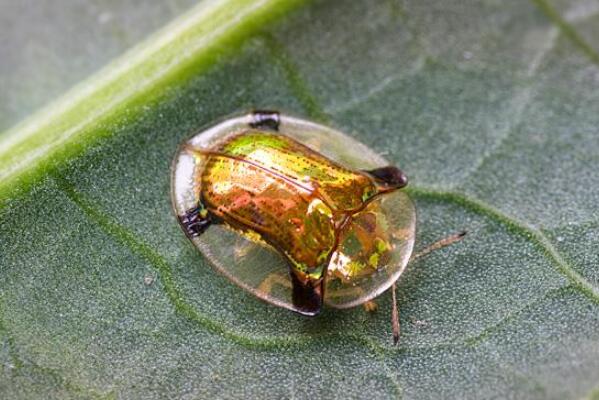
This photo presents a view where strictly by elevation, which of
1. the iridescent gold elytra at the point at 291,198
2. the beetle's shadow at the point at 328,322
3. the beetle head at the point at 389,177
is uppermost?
the iridescent gold elytra at the point at 291,198

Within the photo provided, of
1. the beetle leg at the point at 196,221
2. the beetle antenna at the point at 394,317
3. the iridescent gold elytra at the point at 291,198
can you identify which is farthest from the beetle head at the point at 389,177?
the beetle leg at the point at 196,221

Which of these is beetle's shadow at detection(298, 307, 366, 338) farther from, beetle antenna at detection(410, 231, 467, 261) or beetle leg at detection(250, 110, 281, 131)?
beetle leg at detection(250, 110, 281, 131)

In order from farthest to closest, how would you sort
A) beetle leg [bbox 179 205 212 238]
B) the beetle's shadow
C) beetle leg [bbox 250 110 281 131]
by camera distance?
beetle leg [bbox 250 110 281 131] < beetle leg [bbox 179 205 212 238] < the beetle's shadow

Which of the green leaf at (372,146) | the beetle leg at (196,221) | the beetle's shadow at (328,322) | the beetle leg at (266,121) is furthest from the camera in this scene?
the beetle leg at (266,121)

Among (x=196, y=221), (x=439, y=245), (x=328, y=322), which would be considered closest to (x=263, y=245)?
(x=196, y=221)

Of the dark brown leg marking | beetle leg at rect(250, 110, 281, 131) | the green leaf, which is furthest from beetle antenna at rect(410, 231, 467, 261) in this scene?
beetle leg at rect(250, 110, 281, 131)

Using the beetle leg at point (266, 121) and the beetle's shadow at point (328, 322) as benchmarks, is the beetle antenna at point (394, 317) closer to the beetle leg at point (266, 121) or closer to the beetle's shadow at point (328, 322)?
the beetle's shadow at point (328, 322)

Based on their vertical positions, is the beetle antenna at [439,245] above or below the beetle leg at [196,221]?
below

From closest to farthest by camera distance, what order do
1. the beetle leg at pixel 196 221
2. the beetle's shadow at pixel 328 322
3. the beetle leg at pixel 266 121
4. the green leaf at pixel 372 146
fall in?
1. the green leaf at pixel 372 146
2. the beetle's shadow at pixel 328 322
3. the beetle leg at pixel 196 221
4. the beetle leg at pixel 266 121

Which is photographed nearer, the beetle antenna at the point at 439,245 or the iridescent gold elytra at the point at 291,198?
the iridescent gold elytra at the point at 291,198
